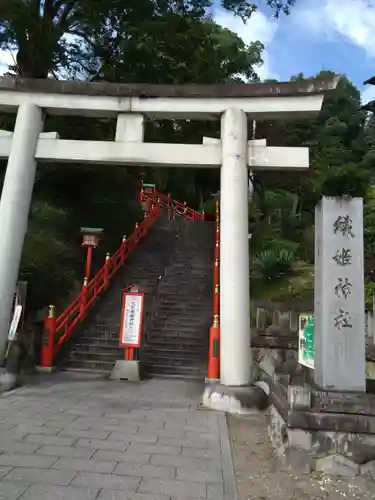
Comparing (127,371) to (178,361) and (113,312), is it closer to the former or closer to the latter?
(178,361)

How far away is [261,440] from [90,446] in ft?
6.90

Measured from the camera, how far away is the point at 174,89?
8055mm

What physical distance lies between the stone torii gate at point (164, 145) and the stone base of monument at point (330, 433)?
272cm

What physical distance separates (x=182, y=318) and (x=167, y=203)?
43.6 ft

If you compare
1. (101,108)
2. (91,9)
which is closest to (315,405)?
(101,108)

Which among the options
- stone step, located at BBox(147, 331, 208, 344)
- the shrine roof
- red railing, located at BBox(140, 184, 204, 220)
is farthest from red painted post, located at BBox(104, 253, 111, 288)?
red railing, located at BBox(140, 184, 204, 220)

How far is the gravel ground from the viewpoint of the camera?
3857mm

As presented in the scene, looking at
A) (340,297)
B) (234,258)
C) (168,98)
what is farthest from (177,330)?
(340,297)

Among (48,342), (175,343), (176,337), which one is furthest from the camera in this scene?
(176,337)

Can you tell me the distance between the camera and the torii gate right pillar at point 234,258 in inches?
277

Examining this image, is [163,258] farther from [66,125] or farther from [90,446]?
[90,446]

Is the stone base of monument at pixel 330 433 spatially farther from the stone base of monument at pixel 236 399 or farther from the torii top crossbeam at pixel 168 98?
the torii top crossbeam at pixel 168 98

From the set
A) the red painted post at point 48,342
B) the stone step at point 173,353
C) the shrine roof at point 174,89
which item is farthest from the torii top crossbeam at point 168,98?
the stone step at point 173,353

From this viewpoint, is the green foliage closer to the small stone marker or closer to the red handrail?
the red handrail
